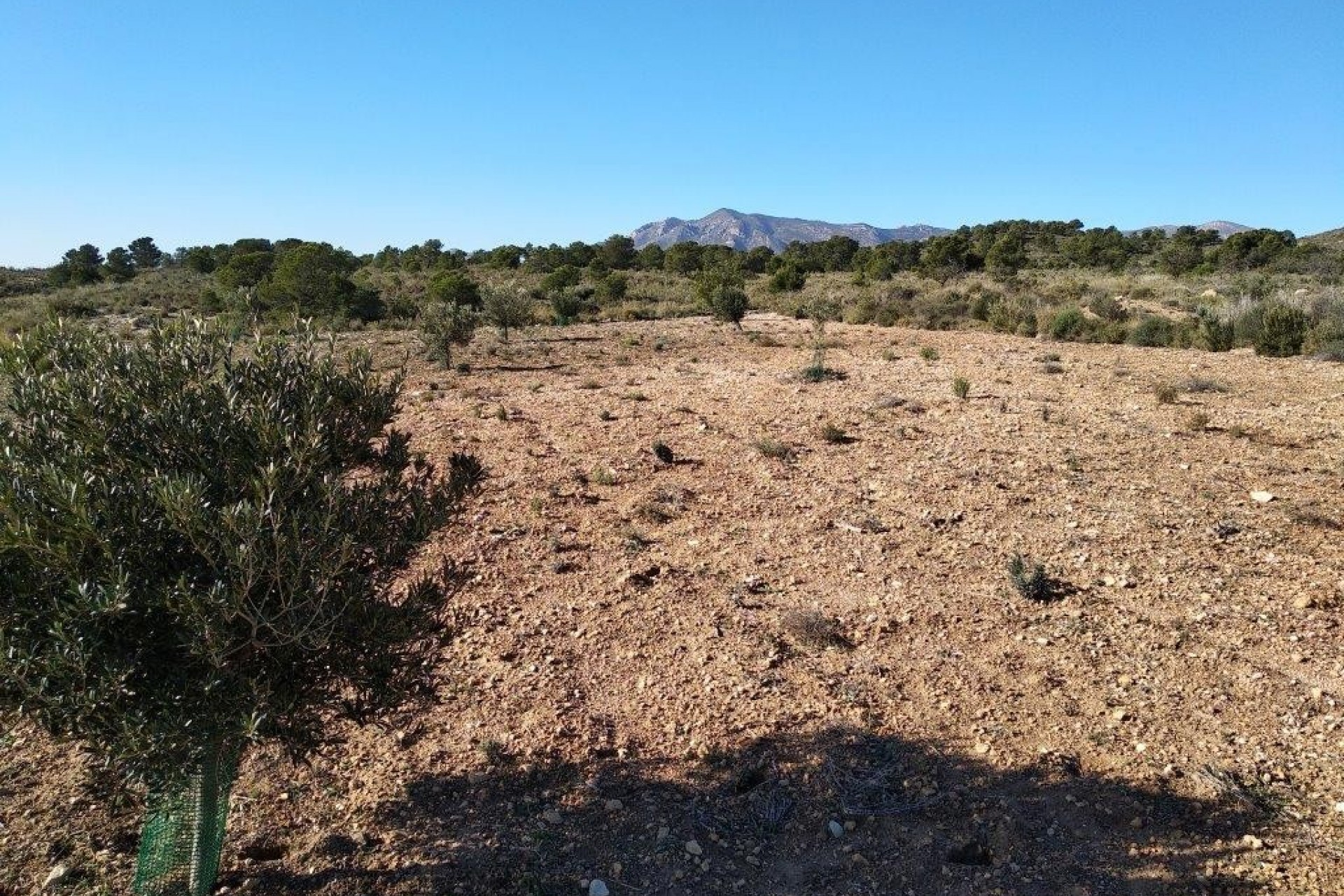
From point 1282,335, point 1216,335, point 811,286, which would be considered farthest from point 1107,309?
point 811,286

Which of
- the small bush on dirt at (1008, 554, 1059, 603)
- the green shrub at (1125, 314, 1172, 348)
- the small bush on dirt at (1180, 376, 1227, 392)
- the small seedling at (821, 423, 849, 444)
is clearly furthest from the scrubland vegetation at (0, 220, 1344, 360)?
the small seedling at (821, 423, 849, 444)

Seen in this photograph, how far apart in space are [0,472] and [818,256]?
52.2m

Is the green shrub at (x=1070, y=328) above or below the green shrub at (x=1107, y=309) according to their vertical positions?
below

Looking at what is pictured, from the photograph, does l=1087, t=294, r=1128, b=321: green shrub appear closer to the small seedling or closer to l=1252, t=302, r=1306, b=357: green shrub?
l=1252, t=302, r=1306, b=357: green shrub

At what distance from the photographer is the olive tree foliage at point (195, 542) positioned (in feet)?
8.81

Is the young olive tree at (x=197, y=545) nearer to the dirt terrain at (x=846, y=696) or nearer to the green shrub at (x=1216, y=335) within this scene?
the dirt terrain at (x=846, y=696)

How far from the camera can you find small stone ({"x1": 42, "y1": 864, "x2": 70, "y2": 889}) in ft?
13.1

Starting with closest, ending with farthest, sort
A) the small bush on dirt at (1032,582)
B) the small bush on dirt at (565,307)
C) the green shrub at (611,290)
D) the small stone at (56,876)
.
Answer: the small stone at (56,876) → the small bush on dirt at (1032,582) → the small bush on dirt at (565,307) → the green shrub at (611,290)

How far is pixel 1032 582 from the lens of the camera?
6.64 metres

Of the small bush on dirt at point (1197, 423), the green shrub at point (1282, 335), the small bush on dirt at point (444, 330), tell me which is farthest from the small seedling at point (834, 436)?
the green shrub at point (1282, 335)

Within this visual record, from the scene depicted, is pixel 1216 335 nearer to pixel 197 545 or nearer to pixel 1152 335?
pixel 1152 335

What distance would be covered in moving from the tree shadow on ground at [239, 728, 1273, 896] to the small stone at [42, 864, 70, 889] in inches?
37.2

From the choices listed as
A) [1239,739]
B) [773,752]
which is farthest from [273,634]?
[1239,739]

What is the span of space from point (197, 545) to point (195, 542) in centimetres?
1
